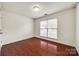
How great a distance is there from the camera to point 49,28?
868 millimetres

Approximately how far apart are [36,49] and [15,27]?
330mm

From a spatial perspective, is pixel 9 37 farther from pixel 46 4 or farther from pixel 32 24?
pixel 46 4

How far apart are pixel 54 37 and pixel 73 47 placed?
211 millimetres

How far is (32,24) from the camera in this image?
→ 2.96 ft

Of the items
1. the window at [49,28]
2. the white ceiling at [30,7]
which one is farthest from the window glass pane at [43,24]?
the white ceiling at [30,7]

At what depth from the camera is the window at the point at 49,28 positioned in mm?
846

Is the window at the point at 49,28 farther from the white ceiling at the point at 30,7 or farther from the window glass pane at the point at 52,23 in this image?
the white ceiling at the point at 30,7

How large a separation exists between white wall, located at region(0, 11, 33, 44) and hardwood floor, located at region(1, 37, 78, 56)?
0.06 metres

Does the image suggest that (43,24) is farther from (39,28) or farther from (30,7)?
(30,7)

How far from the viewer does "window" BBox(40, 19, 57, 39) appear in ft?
2.77

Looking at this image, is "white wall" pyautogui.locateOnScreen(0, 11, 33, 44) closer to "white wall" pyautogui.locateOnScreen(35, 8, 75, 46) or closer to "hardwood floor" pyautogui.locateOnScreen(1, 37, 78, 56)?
"hardwood floor" pyautogui.locateOnScreen(1, 37, 78, 56)

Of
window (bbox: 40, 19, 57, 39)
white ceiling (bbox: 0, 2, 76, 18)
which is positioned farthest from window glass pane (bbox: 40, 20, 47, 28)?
white ceiling (bbox: 0, 2, 76, 18)

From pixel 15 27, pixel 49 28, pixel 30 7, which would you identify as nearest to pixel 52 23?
pixel 49 28

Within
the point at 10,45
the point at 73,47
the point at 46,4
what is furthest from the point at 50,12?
the point at 10,45
